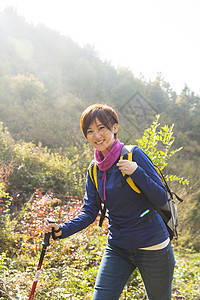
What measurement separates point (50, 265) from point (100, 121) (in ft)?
8.44

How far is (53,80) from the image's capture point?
17.7m

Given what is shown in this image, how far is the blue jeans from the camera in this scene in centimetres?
161

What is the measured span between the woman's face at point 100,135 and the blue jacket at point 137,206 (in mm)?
175

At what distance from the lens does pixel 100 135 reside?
173 cm

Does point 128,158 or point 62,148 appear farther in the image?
point 62,148

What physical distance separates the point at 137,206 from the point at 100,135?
549mm

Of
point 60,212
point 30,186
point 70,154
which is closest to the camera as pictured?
point 60,212

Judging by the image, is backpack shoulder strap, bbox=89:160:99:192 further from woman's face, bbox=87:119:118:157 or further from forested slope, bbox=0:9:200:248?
forested slope, bbox=0:9:200:248

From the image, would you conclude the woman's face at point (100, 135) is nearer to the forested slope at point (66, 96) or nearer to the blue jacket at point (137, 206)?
the blue jacket at point (137, 206)

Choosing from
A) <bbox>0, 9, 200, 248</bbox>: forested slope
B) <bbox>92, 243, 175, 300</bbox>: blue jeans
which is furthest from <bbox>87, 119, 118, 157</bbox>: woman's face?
<bbox>0, 9, 200, 248</bbox>: forested slope

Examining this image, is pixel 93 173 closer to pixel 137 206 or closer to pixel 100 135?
→ pixel 100 135

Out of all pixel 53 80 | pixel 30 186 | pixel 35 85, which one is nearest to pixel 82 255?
pixel 30 186

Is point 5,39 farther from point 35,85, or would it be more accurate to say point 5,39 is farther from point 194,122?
point 194,122

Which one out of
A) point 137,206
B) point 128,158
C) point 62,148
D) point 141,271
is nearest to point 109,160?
point 128,158
